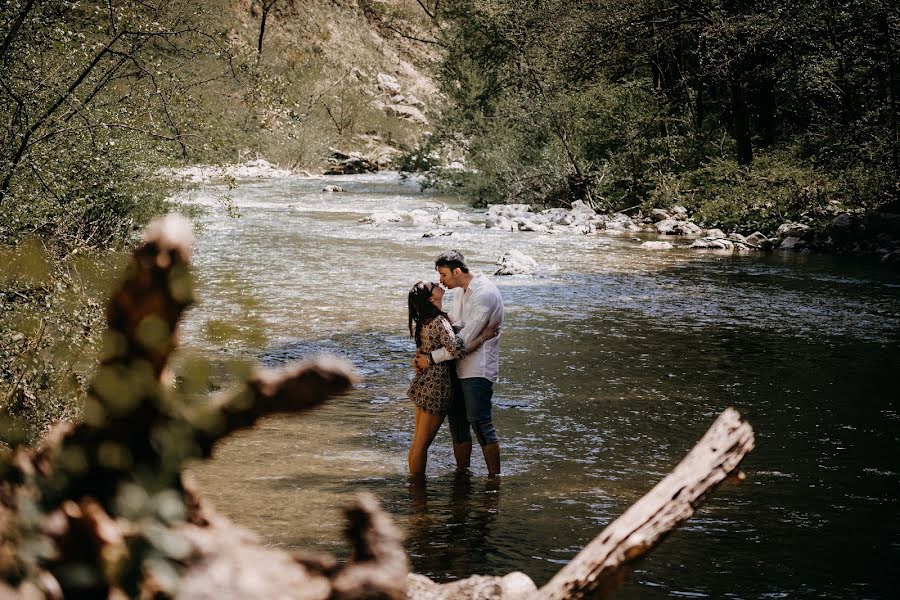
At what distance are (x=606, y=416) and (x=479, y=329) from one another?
2.87 m

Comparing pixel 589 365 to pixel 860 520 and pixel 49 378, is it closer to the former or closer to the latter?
pixel 860 520

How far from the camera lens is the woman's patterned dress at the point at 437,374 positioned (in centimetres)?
738

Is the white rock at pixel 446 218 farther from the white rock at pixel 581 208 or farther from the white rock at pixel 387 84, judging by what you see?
the white rock at pixel 387 84

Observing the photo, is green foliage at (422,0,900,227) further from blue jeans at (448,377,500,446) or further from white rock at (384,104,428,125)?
white rock at (384,104,428,125)

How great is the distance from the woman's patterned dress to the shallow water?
2.13ft

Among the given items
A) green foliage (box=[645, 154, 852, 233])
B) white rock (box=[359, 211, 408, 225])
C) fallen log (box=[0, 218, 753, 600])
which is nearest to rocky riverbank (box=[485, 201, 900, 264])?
green foliage (box=[645, 154, 852, 233])

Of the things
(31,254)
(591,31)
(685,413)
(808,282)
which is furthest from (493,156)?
(31,254)

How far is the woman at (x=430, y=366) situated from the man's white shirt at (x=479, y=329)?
0.05 metres

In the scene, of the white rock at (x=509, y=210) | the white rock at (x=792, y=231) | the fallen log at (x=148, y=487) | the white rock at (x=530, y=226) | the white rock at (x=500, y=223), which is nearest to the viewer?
the fallen log at (x=148, y=487)

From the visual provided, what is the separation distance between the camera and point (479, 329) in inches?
293

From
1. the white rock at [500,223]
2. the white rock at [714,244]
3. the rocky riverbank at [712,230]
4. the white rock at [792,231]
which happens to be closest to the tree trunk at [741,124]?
the rocky riverbank at [712,230]

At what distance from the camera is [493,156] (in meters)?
32.7

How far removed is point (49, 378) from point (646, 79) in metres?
29.4

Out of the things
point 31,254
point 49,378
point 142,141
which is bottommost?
point 49,378
